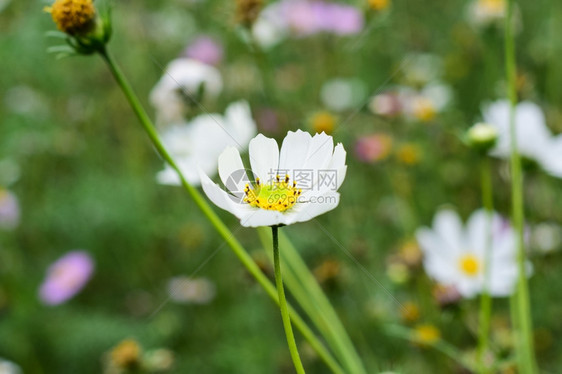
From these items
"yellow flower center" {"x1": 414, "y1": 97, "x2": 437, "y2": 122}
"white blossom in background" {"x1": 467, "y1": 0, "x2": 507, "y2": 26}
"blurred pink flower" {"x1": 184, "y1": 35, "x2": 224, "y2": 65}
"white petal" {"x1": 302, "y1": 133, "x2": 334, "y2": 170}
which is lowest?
"blurred pink flower" {"x1": 184, "y1": 35, "x2": 224, "y2": 65}

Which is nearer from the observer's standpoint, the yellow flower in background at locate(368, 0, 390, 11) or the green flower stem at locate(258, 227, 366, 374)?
the green flower stem at locate(258, 227, 366, 374)

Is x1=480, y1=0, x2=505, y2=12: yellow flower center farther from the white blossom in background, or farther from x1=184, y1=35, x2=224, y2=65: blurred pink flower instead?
x1=184, y1=35, x2=224, y2=65: blurred pink flower

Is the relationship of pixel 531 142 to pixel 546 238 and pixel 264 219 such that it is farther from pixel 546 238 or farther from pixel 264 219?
pixel 264 219

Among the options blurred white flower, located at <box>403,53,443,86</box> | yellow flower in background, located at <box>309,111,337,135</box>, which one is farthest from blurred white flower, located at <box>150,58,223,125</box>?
blurred white flower, located at <box>403,53,443,86</box>

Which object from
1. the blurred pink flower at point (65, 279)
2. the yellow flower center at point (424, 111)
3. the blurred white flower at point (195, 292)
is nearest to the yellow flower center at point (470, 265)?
the yellow flower center at point (424, 111)

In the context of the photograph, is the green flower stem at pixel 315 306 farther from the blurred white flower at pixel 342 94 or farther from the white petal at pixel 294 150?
the blurred white flower at pixel 342 94

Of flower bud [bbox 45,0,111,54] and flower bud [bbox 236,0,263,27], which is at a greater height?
flower bud [bbox 45,0,111,54]

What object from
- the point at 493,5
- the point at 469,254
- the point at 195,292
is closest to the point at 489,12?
the point at 493,5
